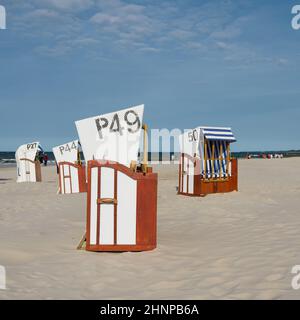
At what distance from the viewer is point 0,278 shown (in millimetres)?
4629

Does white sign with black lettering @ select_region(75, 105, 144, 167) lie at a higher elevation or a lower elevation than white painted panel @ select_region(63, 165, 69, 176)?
higher

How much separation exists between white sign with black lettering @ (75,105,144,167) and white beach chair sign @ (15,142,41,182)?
52.2ft

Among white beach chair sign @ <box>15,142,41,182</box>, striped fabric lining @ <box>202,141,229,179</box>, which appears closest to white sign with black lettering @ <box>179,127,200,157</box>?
striped fabric lining @ <box>202,141,229,179</box>

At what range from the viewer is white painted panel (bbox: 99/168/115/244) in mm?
6133

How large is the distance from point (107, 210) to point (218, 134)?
863 cm

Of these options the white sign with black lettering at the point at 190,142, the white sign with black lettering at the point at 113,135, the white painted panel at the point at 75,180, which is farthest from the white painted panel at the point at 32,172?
the white sign with black lettering at the point at 113,135

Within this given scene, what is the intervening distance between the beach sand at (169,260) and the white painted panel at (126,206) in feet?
1.23

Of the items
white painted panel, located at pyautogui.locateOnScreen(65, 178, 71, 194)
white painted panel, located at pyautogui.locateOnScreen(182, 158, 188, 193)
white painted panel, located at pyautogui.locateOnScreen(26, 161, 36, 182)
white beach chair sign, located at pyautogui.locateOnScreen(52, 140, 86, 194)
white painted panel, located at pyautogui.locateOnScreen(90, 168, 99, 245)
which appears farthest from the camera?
white painted panel, located at pyautogui.locateOnScreen(26, 161, 36, 182)

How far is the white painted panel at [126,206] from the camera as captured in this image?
6.14 m

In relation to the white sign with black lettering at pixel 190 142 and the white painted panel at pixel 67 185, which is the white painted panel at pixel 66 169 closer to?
the white painted panel at pixel 67 185

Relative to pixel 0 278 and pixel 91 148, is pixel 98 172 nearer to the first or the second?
pixel 91 148

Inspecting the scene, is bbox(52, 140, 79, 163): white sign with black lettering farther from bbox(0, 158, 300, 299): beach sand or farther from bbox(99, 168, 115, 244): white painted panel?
bbox(99, 168, 115, 244): white painted panel
